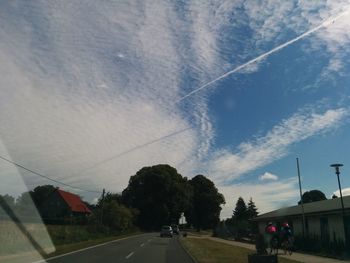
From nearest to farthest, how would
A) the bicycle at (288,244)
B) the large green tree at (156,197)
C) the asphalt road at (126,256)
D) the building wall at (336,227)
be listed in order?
1. the asphalt road at (126,256)
2. the bicycle at (288,244)
3. the building wall at (336,227)
4. the large green tree at (156,197)

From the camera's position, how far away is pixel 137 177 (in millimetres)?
96188

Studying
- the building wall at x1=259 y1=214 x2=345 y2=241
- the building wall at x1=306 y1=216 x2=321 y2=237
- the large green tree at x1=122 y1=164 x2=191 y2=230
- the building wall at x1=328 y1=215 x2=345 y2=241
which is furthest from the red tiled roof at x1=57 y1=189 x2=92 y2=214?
the building wall at x1=328 y1=215 x2=345 y2=241

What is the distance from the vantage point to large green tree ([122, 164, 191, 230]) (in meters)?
91.2

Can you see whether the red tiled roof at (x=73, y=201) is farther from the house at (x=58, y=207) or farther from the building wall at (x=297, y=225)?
the building wall at (x=297, y=225)

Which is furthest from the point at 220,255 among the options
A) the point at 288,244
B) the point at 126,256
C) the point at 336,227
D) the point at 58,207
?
the point at 58,207

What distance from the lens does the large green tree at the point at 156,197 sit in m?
91.2

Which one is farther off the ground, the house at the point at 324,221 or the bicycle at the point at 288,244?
the house at the point at 324,221

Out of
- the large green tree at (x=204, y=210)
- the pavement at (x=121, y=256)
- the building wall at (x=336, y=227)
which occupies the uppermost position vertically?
the large green tree at (x=204, y=210)

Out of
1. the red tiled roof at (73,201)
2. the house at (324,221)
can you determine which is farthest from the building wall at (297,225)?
the red tiled roof at (73,201)

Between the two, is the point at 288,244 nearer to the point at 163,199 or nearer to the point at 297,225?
the point at 297,225

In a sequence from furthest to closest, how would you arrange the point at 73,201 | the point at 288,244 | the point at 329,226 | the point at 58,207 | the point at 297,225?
the point at 73,201, the point at 58,207, the point at 297,225, the point at 329,226, the point at 288,244

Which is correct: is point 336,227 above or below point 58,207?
below

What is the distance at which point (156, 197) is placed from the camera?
9238 centimetres

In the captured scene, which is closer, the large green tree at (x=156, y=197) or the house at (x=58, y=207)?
the house at (x=58, y=207)
